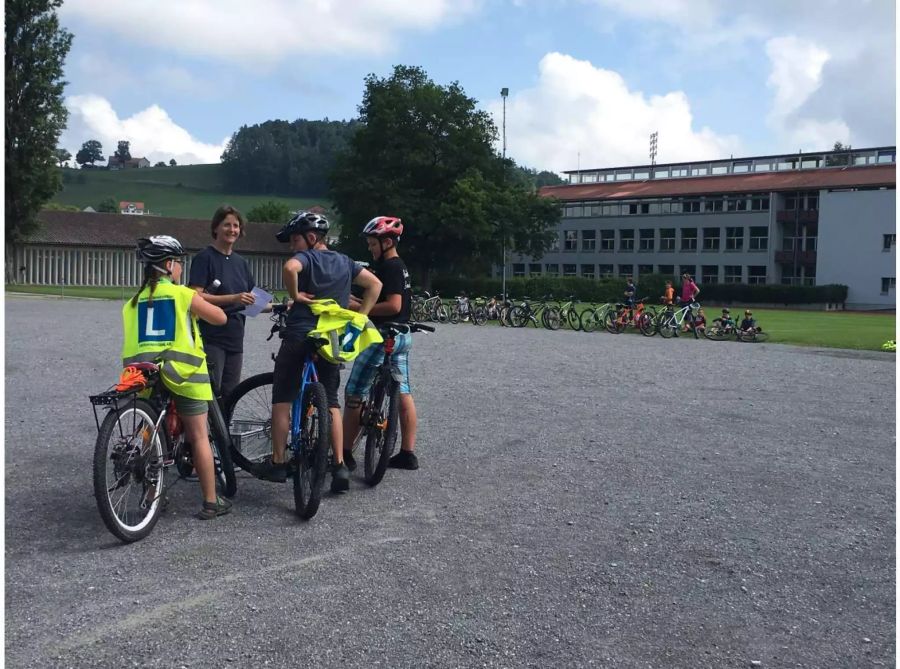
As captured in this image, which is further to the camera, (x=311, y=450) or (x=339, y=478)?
(x=339, y=478)

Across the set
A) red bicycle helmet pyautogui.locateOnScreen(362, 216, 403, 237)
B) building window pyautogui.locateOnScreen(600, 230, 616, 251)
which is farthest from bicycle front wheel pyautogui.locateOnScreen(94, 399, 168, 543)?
building window pyautogui.locateOnScreen(600, 230, 616, 251)

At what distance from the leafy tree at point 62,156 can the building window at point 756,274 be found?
46.9m

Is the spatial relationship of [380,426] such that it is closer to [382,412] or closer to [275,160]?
[382,412]

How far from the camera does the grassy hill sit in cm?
12375

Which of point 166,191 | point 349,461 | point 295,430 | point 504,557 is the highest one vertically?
point 166,191

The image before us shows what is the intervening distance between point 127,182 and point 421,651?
144 metres

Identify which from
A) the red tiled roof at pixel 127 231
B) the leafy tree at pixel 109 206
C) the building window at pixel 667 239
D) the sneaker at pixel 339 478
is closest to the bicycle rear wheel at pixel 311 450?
the sneaker at pixel 339 478

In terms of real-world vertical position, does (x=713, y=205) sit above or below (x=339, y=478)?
above

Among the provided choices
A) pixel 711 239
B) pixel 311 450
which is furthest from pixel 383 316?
pixel 711 239

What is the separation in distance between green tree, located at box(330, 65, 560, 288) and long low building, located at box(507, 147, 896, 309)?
13757mm

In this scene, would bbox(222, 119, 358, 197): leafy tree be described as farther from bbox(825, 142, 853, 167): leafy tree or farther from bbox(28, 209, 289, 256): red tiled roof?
bbox(825, 142, 853, 167): leafy tree

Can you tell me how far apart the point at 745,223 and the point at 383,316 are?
6810 cm

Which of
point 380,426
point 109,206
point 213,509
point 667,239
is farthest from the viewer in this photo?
point 109,206

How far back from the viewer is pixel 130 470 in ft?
16.0
